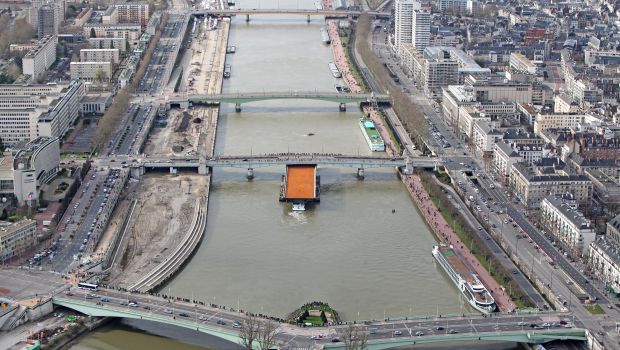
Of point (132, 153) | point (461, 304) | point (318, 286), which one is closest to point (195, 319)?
point (318, 286)

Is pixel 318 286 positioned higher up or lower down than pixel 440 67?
lower down

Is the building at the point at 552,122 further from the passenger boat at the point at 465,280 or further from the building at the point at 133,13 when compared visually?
the building at the point at 133,13

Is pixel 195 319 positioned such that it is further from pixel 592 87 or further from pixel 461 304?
pixel 592 87

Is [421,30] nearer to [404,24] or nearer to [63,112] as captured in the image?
[404,24]

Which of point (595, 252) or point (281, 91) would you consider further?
point (281, 91)

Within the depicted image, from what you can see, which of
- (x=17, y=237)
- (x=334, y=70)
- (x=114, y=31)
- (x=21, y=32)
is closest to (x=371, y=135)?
(x=334, y=70)

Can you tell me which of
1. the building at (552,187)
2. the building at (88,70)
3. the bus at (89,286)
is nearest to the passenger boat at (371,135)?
the building at (552,187)
